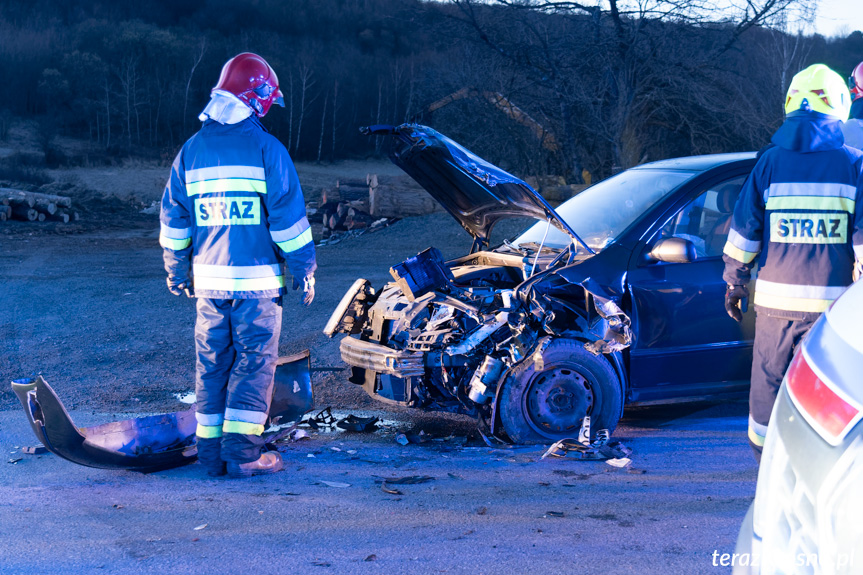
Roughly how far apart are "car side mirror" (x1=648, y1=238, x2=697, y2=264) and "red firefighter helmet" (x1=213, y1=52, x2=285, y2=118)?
236 cm

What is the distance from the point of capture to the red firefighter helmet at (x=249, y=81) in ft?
14.3

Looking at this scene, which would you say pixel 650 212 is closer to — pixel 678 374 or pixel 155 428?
pixel 678 374

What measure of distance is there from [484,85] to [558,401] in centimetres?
1880

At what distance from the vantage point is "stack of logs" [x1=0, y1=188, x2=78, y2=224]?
68.6 ft

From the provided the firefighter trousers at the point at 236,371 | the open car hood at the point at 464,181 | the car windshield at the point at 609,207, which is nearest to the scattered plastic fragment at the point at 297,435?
the firefighter trousers at the point at 236,371

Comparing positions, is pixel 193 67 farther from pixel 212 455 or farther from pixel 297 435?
pixel 212 455

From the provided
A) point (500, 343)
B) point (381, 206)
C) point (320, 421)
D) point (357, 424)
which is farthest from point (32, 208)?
point (500, 343)

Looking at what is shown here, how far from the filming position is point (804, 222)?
394 cm

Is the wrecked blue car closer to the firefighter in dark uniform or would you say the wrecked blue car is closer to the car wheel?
the car wheel

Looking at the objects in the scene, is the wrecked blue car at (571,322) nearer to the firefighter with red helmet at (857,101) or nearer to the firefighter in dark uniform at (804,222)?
the firefighter in dark uniform at (804,222)

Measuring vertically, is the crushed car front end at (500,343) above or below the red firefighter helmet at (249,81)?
below

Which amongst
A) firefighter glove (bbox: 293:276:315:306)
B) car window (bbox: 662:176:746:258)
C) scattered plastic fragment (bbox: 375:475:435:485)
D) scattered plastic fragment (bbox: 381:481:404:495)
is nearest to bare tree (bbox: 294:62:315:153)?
car window (bbox: 662:176:746:258)

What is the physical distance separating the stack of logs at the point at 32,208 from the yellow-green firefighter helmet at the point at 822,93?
21.1m

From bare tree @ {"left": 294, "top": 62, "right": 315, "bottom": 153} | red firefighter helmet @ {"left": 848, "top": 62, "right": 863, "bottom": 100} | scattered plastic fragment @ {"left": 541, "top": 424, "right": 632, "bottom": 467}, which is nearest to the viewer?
scattered plastic fragment @ {"left": 541, "top": 424, "right": 632, "bottom": 467}
